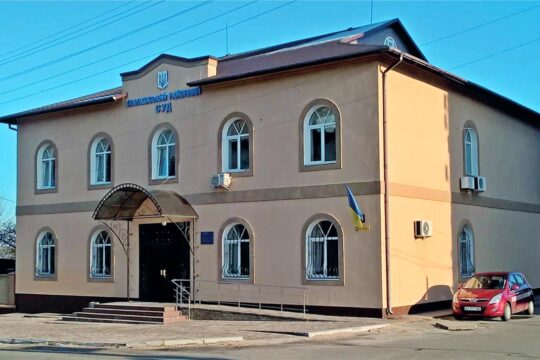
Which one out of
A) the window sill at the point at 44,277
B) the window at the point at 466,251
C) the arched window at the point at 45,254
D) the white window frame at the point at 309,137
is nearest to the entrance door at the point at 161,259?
the window sill at the point at 44,277

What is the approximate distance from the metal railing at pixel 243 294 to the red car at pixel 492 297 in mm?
4432

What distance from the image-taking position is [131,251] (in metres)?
25.2

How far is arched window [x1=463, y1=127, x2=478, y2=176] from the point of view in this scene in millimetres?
25281

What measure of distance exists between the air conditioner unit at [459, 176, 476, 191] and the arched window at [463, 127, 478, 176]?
0.88 metres

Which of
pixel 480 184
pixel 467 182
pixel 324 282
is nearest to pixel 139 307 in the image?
pixel 324 282

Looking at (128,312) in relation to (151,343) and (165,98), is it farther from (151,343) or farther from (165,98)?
(165,98)

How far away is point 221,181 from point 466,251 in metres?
8.84

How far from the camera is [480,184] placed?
24.9 metres

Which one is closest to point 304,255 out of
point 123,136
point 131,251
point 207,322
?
point 207,322

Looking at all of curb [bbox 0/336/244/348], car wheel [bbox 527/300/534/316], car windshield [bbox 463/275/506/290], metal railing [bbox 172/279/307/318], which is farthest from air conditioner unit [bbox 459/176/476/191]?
curb [bbox 0/336/244/348]

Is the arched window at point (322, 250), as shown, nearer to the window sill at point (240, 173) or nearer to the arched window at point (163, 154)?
the window sill at point (240, 173)

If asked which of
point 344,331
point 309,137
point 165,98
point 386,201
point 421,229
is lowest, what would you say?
point 344,331

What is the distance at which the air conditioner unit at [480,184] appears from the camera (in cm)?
2466

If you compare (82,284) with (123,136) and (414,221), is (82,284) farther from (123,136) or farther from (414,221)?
(414,221)
